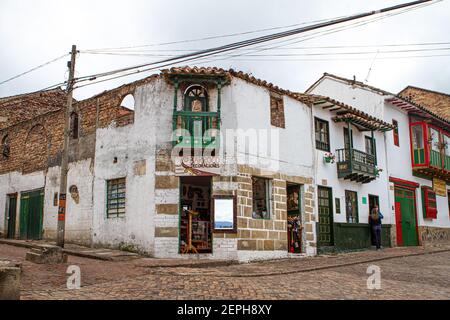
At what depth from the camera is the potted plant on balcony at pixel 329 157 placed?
17.7 meters

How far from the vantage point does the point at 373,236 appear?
63.8ft

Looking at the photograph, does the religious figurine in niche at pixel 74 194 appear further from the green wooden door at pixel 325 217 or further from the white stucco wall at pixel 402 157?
the white stucco wall at pixel 402 157

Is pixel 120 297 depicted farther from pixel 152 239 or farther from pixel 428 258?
pixel 428 258

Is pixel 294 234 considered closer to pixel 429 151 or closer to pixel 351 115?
pixel 351 115

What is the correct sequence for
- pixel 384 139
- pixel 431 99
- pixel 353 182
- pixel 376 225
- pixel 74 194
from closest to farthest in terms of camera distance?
pixel 74 194, pixel 376 225, pixel 353 182, pixel 384 139, pixel 431 99

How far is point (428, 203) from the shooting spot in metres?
23.9

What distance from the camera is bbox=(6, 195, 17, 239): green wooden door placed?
777 inches

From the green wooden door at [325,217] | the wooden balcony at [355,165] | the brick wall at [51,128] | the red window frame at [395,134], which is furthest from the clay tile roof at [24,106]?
→ the red window frame at [395,134]

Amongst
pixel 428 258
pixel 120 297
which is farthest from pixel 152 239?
pixel 428 258

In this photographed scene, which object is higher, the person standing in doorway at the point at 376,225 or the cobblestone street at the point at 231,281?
the person standing in doorway at the point at 376,225

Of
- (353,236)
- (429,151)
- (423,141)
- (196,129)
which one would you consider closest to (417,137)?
(423,141)

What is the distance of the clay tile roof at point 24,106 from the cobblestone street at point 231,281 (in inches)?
450

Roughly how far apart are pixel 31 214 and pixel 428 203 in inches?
783

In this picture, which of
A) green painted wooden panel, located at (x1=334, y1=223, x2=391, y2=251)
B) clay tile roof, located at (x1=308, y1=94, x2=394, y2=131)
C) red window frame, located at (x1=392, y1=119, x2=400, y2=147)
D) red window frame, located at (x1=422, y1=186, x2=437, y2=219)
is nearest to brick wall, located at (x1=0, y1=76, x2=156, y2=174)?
clay tile roof, located at (x1=308, y1=94, x2=394, y2=131)
